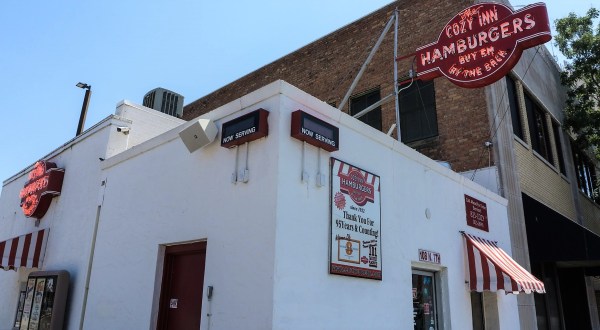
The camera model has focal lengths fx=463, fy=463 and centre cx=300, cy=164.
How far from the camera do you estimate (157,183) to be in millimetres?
7281

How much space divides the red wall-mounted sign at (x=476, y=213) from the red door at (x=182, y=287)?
220 inches

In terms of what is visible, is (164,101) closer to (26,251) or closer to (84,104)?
(26,251)

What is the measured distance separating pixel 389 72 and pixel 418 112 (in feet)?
5.90

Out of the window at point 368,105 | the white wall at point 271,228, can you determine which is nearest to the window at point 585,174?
the window at point 368,105

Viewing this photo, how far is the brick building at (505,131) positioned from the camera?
11562 mm

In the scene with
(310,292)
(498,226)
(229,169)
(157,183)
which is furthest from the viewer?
(498,226)

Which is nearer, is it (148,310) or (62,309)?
(148,310)

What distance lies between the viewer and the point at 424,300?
766 cm

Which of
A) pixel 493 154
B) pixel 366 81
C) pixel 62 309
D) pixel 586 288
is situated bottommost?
pixel 62 309

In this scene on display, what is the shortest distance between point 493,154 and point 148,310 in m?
8.76

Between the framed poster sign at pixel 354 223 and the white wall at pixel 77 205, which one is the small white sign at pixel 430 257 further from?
the white wall at pixel 77 205

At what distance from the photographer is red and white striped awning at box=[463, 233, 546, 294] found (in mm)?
8180

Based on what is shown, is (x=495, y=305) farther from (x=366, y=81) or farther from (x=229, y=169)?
(x=366, y=81)

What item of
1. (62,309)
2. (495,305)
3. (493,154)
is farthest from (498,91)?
(62,309)
